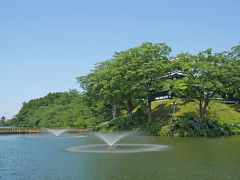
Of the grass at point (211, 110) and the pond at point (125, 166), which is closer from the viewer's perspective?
the pond at point (125, 166)

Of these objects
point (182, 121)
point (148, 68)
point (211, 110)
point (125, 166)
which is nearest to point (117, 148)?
point (125, 166)

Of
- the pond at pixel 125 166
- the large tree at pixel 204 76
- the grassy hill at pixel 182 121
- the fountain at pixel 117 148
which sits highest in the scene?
the large tree at pixel 204 76

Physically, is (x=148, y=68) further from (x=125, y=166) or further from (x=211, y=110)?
(x=125, y=166)

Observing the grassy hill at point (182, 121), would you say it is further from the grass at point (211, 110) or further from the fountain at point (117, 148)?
the fountain at point (117, 148)

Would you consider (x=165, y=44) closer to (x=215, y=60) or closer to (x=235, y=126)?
(x=215, y=60)

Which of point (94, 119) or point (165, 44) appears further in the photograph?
point (94, 119)

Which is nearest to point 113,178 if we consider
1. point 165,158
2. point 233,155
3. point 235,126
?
point 165,158

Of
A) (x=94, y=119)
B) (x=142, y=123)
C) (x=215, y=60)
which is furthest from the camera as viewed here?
(x=94, y=119)

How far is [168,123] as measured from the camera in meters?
53.3

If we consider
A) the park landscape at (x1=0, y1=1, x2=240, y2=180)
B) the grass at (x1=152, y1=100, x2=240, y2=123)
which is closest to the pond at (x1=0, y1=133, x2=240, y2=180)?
the park landscape at (x1=0, y1=1, x2=240, y2=180)

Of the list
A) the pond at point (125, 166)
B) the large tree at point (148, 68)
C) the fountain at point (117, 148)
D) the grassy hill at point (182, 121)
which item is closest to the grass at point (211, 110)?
the grassy hill at point (182, 121)

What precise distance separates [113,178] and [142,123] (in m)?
43.8

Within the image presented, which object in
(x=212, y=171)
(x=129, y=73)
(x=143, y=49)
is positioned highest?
(x=143, y=49)

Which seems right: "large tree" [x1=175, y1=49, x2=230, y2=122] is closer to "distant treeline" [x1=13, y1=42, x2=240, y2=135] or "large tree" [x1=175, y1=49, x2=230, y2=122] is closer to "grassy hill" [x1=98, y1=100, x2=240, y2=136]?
"distant treeline" [x1=13, y1=42, x2=240, y2=135]
